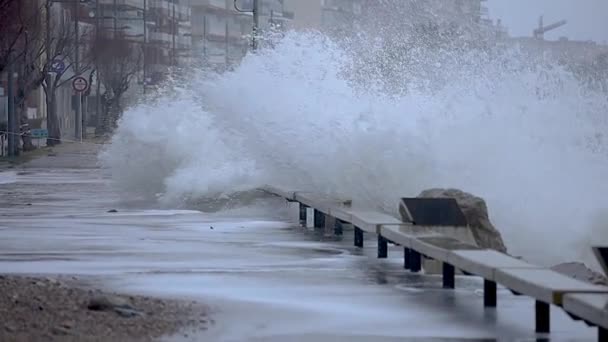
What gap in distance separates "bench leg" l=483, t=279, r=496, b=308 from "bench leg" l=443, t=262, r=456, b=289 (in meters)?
1.10

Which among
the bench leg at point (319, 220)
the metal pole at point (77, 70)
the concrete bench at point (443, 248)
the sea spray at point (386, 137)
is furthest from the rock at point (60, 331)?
the metal pole at point (77, 70)

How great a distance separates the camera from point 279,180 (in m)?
22.6

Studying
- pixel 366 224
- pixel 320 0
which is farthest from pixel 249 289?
pixel 320 0

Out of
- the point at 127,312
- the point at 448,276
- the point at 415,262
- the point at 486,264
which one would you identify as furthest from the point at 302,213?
the point at 127,312

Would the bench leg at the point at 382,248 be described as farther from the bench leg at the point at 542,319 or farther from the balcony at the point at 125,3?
the balcony at the point at 125,3

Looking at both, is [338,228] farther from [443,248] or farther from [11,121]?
[11,121]

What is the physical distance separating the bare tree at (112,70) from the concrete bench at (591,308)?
72009mm

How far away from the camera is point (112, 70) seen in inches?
3401

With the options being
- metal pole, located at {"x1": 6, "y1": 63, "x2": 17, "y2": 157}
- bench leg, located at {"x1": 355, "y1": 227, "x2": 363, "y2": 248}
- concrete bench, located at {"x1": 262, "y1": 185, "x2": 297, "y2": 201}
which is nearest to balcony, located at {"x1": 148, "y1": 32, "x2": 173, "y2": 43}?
metal pole, located at {"x1": 6, "y1": 63, "x2": 17, "y2": 157}

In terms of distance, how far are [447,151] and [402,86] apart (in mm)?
4873

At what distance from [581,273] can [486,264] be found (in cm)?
460

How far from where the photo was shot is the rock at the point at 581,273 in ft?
45.5

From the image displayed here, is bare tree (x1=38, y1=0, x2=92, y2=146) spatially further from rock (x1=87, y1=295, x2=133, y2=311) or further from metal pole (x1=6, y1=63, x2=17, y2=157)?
rock (x1=87, y1=295, x2=133, y2=311)

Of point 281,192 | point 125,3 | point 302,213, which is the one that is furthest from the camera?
point 125,3
